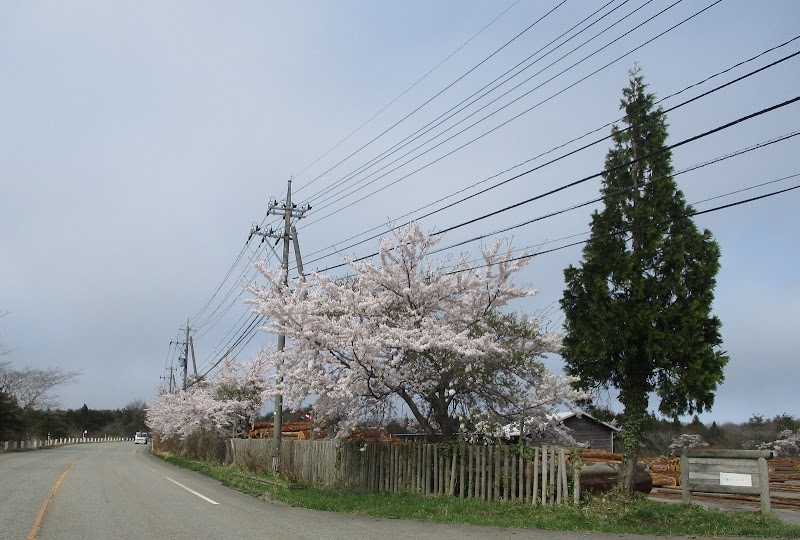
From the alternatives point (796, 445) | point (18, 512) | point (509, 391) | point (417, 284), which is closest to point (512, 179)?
point (417, 284)

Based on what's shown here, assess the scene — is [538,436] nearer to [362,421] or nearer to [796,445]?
[362,421]

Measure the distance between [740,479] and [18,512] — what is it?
14470 millimetres

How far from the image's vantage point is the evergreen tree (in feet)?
52.7

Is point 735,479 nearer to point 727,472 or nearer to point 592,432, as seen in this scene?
point 727,472

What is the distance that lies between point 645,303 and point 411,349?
19.6 ft

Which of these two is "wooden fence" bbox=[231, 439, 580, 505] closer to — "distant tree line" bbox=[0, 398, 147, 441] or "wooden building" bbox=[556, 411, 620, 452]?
"wooden building" bbox=[556, 411, 620, 452]

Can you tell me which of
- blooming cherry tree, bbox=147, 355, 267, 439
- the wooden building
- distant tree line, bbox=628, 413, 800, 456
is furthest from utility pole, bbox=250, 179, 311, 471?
distant tree line, bbox=628, 413, 800, 456

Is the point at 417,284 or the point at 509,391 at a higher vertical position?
the point at 417,284

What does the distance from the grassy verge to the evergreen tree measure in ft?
10.6

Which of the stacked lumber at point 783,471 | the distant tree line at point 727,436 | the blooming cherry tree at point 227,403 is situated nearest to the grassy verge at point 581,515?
the stacked lumber at point 783,471

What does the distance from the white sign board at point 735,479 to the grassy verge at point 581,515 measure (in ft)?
1.87

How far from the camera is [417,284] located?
651 inches

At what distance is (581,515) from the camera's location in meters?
12.8

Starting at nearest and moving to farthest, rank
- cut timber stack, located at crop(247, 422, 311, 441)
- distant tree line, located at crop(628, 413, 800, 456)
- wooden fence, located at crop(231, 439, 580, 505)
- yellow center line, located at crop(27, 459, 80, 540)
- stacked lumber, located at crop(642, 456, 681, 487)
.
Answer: yellow center line, located at crop(27, 459, 80, 540), wooden fence, located at crop(231, 439, 580, 505), stacked lumber, located at crop(642, 456, 681, 487), cut timber stack, located at crop(247, 422, 311, 441), distant tree line, located at crop(628, 413, 800, 456)
